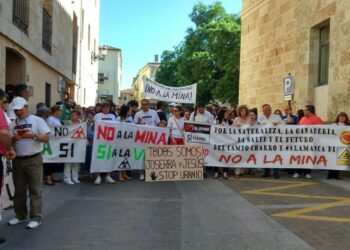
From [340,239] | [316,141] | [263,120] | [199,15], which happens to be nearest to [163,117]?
[263,120]

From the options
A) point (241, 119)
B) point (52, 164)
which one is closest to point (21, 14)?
point (52, 164)

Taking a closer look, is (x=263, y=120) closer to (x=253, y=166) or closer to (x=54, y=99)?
(x=253, y=166)

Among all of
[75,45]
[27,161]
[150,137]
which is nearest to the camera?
[27,161]

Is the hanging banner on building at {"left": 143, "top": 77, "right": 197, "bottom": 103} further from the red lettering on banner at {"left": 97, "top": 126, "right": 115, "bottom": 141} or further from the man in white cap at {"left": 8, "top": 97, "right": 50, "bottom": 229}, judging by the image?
the man in white cap at {"left": 8, "top": 97, "right": 50, "bottom": 229}

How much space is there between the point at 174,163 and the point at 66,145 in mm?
2364

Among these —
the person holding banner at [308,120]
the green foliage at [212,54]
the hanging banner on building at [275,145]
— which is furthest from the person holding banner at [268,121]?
the green foliage at [212,54]

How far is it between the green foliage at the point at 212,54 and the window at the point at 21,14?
29.6 meters

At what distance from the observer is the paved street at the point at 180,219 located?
19.0 feet

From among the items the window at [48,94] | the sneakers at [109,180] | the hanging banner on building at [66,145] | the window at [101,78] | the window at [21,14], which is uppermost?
the window at [101,78]

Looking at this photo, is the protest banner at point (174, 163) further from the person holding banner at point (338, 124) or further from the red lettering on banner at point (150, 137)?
the person holding banner at point (338, 124)

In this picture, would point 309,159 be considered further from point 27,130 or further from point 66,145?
point 27,130

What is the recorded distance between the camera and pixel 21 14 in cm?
1407

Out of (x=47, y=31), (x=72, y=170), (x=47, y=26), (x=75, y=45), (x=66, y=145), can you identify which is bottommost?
(x=72, y=170)

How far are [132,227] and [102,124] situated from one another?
4358 mm
